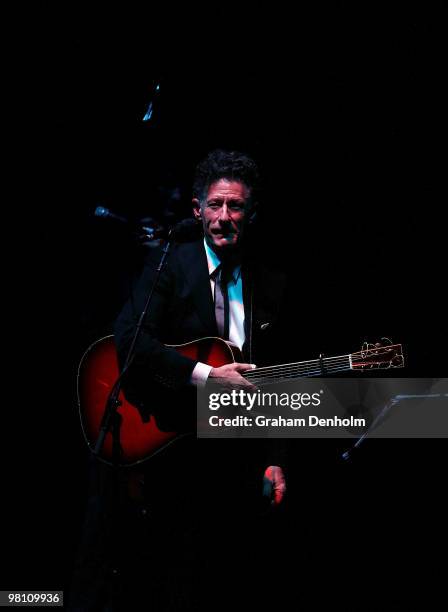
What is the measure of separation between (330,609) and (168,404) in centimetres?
141

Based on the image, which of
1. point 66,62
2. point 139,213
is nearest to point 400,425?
point 139,213

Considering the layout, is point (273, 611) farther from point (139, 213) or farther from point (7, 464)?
point (139, 213)

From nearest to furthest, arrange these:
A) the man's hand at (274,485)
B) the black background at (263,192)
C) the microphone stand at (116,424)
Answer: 1. the microphone stand at (116,424)
2. the man's hand at (274,485)
3. the black background at (263,192)

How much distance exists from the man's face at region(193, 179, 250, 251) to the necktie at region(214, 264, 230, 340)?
121 mm

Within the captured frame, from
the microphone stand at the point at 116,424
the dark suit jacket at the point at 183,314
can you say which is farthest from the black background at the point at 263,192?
the microphone stand at the point at 116,424

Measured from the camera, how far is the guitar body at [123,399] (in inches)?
101

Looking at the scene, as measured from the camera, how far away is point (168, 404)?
260 centimetres

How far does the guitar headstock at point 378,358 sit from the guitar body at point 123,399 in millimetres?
497

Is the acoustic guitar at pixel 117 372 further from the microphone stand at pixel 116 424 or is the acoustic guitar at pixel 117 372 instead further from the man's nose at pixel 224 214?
the man's nose at pixel 224 214

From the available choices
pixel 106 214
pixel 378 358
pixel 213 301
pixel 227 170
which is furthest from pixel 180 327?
pixel 378 358

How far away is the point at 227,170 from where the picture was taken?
2.74 meters

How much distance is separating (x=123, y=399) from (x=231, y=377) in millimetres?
577

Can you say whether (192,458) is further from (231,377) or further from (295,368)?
(295,368)

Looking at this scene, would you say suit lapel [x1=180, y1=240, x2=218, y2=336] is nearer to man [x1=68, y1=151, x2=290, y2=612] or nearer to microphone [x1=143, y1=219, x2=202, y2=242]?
man [x1=68, y1=151, x2=290, y2=612]
